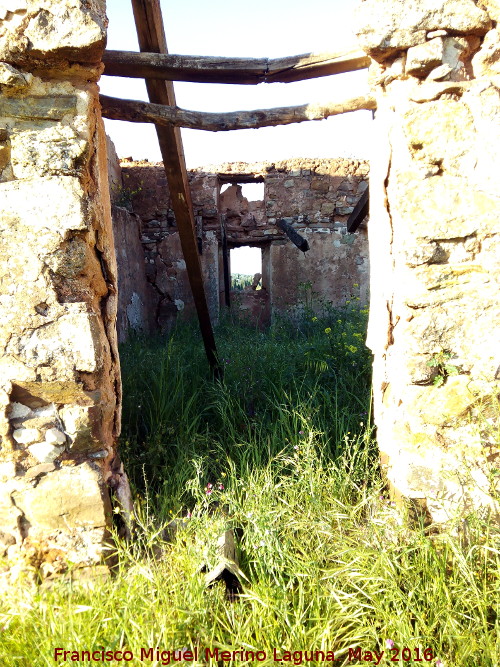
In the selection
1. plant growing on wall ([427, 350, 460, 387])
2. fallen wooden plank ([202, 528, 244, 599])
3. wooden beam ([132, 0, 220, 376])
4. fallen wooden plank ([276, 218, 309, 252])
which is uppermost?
wooden beam ([132, 0, 220, 376])

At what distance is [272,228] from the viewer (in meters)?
8.33

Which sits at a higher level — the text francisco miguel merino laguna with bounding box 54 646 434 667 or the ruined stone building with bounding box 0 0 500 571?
the ruined stone building with bounding box 0 0 500 571

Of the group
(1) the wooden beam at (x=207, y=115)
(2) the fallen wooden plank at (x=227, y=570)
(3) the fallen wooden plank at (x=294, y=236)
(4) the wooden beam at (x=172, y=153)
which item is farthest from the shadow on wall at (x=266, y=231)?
(2) the fallen wooden plank at (x=227, y=570)

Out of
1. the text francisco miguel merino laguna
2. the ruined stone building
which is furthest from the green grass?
the ruined stone building

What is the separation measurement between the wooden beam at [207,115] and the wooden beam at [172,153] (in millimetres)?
161

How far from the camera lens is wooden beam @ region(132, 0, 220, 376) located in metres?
2.79

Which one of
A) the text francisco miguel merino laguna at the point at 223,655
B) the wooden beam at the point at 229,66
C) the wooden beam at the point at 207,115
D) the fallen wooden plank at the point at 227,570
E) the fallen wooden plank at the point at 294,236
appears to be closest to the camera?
the text francisco miguel merino laguna at the point at 223,655

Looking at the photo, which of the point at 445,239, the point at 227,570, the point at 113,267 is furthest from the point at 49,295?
the point at 445,239

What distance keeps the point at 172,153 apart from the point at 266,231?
16.6ft

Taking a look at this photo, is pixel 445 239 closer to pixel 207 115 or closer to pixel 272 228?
pixel 207 115

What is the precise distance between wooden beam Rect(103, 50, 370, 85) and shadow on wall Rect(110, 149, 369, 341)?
5138 millimetres

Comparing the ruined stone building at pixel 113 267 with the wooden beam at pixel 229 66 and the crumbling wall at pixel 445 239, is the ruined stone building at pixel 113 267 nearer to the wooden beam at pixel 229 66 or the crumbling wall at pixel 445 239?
the crumbling wall at pixel 445 239

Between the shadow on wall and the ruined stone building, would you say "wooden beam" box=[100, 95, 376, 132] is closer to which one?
the ruined stone building

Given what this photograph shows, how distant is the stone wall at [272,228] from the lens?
26.6ft
